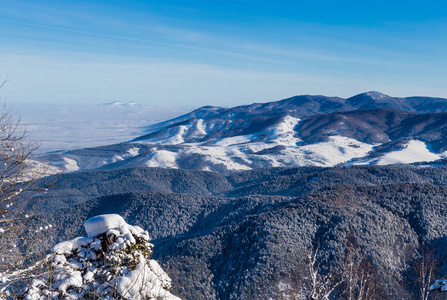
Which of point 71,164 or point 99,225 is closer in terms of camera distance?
point 99,225

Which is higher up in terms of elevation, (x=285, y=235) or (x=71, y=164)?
(x=285, y=235)

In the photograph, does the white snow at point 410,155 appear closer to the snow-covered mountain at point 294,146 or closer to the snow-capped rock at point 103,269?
the snow-covered mountain at point 294,146

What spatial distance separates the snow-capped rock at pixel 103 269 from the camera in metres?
6.85

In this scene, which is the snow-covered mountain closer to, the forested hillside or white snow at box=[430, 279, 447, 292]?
the forested hillside

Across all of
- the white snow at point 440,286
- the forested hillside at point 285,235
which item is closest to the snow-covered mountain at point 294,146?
the forested hillside at point 285,235

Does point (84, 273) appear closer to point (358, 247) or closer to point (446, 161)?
point (358, 247)

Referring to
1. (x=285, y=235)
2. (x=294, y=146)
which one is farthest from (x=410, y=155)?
(x=285, y=235)

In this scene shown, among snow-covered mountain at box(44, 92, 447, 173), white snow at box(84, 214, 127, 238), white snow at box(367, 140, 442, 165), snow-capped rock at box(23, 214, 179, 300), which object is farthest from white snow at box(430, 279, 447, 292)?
white snow at box(367, 140, 442, 165)

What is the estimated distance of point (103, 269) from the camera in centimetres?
731

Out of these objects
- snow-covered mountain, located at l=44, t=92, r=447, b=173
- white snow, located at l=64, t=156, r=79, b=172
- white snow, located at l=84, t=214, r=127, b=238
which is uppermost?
white snow, located at l=84, t=214, r=127, b=238

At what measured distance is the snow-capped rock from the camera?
6.85 meters

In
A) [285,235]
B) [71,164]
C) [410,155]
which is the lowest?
[71,164]

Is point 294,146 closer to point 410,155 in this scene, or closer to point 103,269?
point 410,155

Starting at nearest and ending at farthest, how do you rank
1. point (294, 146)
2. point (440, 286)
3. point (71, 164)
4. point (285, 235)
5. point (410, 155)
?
point (440, 286) < point (285, 235) < point (410, 155) < point (294, 146) < point (71, 164)
